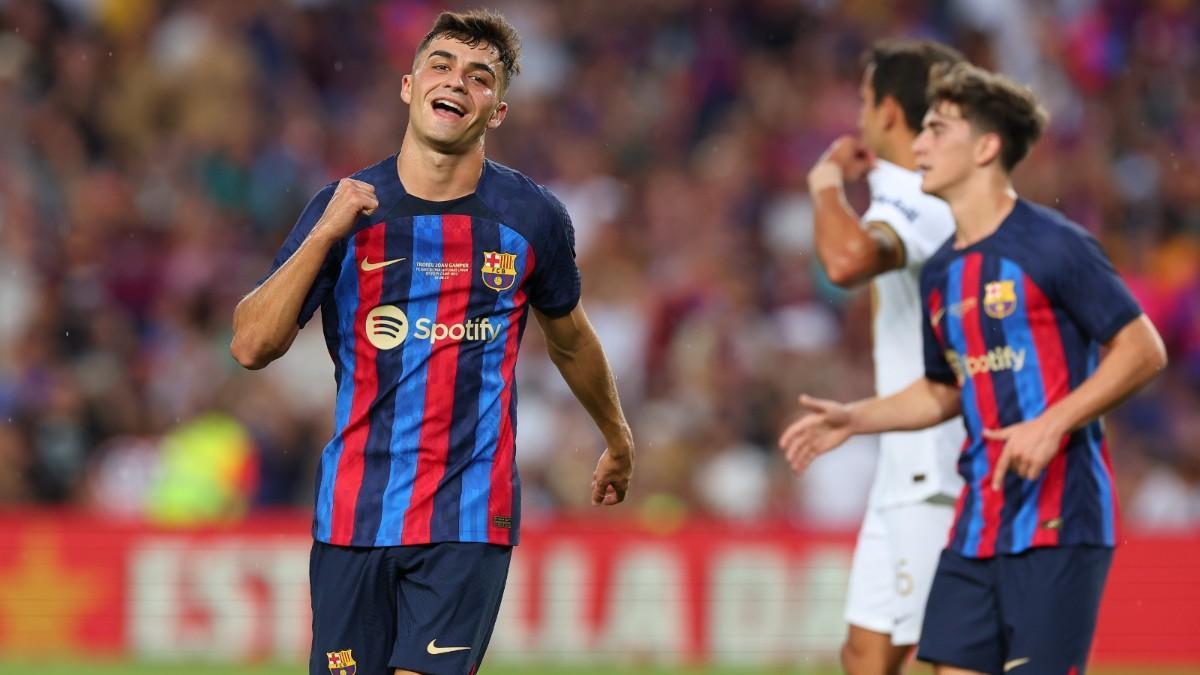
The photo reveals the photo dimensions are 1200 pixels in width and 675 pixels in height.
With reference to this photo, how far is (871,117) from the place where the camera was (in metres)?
7.21

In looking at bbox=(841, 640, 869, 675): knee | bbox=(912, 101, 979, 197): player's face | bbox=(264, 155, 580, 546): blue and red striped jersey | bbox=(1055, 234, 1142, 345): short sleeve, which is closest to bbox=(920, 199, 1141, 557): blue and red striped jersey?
bbox=(1055, 234, 1142, 345): short sleeve

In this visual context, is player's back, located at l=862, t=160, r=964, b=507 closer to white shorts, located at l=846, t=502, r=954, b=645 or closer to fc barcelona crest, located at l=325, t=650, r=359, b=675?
white shorts, located at l=846, t=502, r=954, b=645

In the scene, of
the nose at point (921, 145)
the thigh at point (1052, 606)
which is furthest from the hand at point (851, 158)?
the thigh at point (1052, 606)

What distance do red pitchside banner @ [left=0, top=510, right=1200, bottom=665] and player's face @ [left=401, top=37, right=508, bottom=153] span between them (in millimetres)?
6473

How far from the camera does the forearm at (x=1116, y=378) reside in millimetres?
5609

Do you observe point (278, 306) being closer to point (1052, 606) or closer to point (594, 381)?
point (594, 381)

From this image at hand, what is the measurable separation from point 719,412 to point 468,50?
7488mm

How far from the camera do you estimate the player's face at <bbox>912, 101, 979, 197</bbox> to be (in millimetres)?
6160

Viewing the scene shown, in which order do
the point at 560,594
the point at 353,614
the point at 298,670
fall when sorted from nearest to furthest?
A: 1. the point at 353,614
2. the point at 298,670
3. the point at 560,594

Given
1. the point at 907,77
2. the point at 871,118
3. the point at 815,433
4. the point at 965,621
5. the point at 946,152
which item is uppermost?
the point at 907,77

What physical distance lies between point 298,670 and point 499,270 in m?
6.38

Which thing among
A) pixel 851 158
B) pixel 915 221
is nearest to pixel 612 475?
pixel 915 221

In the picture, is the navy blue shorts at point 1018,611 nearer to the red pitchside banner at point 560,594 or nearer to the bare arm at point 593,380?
the bare arm at point 593,380

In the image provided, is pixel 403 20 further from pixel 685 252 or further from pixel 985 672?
pixel 985 672
